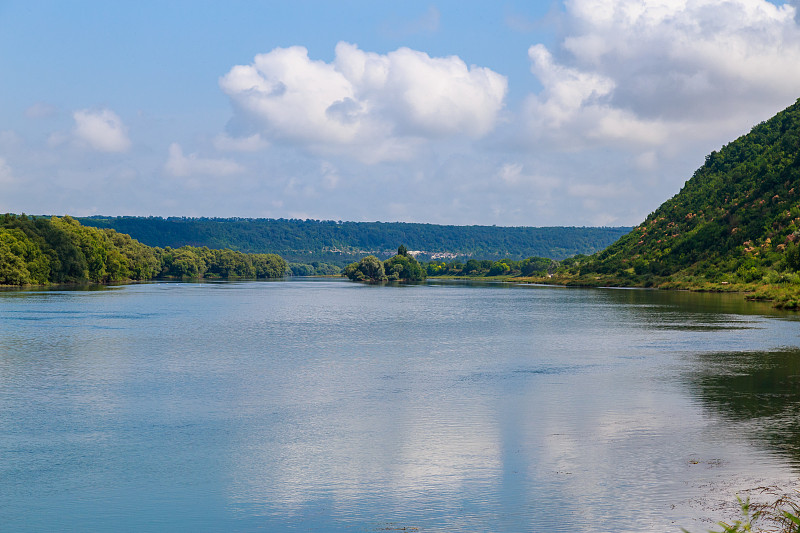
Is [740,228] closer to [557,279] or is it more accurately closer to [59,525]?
[557,279]

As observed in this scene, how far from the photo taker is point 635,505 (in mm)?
14633

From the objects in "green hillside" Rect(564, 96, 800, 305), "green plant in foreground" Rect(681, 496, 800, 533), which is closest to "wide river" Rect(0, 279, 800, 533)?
"green plant in foreground" Rect(681, 496, 800, 533)

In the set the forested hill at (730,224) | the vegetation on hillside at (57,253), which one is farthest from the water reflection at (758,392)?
the vegetation on hillside at (57,253)

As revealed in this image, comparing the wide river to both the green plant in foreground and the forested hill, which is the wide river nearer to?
the green plant in foreground

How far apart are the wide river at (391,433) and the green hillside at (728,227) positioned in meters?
60.6

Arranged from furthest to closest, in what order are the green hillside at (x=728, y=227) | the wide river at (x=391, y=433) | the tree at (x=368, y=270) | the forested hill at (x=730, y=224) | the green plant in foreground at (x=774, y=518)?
1. the tree at (x=368, y=270)
2. the forested hill at (x=730, y=224)
3. the green hillside at (x=728, y=227)
4. the wide river at (x=391, y=433)
5. the green plant in foreground at (x=774, y=518)

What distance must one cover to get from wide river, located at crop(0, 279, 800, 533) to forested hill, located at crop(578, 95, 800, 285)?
61.8 m

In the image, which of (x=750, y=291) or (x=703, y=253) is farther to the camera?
(x=703, y=253)

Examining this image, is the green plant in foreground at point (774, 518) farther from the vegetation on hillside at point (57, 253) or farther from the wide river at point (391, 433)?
the vegetation on hillside at point (57, 253)

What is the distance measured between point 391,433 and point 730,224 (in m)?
119

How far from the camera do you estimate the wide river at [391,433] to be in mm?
14516

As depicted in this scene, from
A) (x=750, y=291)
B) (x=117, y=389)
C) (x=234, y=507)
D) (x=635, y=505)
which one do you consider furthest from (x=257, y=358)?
(x=750, y=291)

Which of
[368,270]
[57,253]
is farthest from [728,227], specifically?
[57,253]

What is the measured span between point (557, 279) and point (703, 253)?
4752 cm
